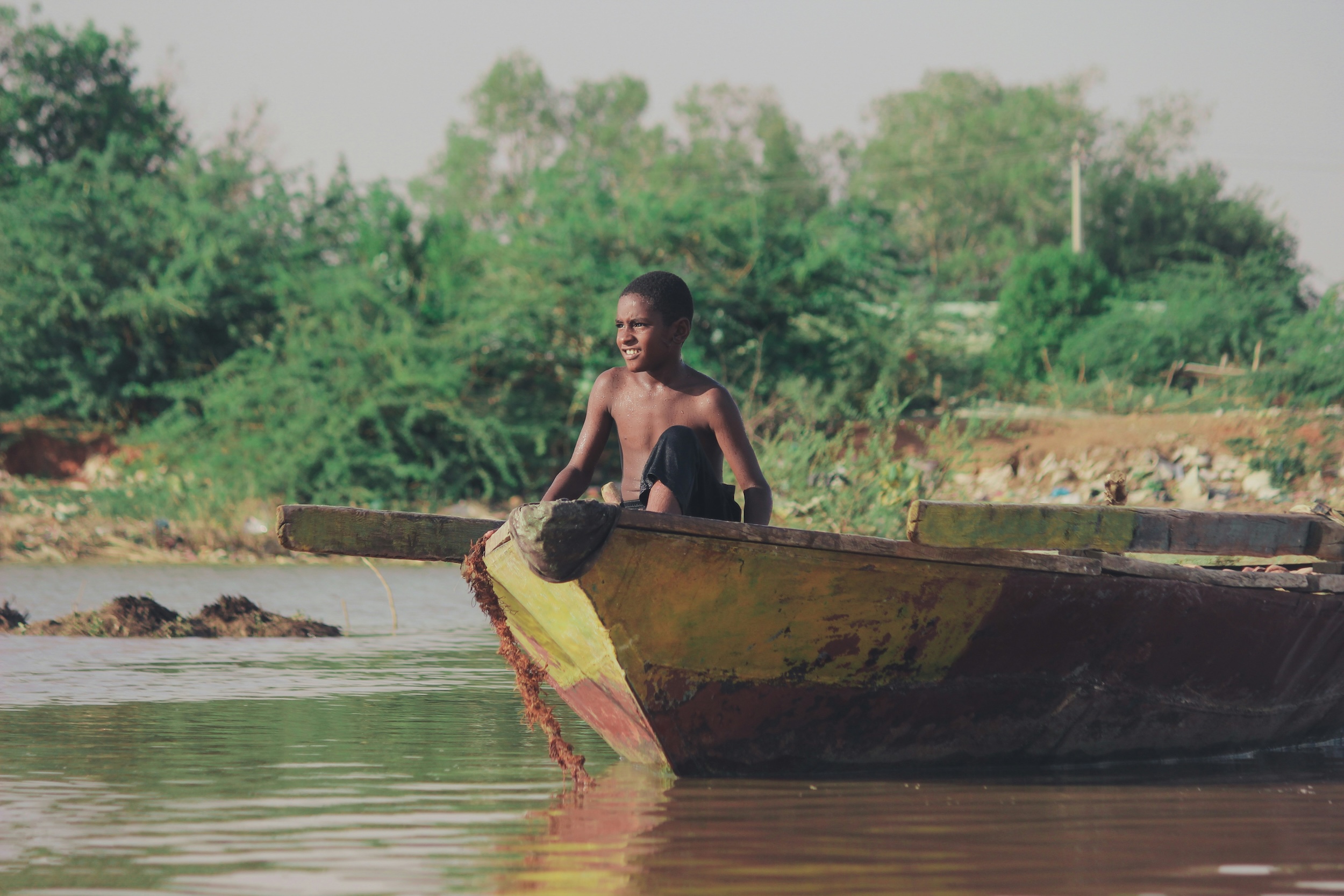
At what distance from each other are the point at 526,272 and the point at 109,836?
14.7m

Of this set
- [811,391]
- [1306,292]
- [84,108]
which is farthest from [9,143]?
[1306,292]

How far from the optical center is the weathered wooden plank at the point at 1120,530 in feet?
13.5

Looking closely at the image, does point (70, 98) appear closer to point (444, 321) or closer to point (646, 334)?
point (444, 321)

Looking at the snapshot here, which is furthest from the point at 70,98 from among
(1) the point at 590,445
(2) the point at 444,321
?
(1) the point at 590,445

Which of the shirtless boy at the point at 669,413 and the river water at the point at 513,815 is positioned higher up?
the shirtless boy at the point at 669,413

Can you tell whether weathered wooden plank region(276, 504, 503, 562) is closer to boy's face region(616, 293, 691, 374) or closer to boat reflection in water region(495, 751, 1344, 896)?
boy's face region(616, 293, 691, 374)

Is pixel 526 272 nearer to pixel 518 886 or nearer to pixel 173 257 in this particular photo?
pixel 173 257

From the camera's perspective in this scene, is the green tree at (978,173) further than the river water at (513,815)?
Yes

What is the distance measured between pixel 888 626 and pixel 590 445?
121 cm

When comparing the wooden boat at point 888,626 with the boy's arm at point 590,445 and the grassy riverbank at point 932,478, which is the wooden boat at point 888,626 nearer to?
the boy's arm at point 590,445

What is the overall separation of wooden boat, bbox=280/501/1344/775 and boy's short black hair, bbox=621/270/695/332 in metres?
0.84

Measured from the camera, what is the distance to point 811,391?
16719 mm

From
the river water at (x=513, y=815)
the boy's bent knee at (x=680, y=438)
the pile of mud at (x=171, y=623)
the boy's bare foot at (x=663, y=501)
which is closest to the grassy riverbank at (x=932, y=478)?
the pile of mud at (x=171, y=623)

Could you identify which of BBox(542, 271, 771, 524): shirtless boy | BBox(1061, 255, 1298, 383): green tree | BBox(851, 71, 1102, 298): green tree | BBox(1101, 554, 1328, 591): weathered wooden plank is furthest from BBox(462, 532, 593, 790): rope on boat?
BBox(851, 71, 1102, 298): green tree
